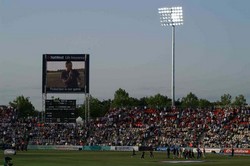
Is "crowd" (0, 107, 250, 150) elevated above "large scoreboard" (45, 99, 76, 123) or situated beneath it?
situated beneath

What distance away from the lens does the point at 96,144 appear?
119m

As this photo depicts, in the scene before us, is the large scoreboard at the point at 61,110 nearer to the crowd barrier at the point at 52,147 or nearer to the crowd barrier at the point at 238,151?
the crowd barrier at the point at 52,147

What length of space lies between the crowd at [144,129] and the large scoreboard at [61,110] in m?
7.76

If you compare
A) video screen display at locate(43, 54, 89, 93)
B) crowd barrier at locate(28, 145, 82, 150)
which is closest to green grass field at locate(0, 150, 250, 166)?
video screen display at locate(43, 54, 89, 93)

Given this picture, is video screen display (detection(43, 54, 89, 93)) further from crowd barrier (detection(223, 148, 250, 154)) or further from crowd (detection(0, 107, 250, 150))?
crowd barrier (detection(223, 148, 250, 154))

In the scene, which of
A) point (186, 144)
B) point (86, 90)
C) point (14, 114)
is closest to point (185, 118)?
point (186, 144)

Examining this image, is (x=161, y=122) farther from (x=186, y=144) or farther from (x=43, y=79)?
(x=43, y=79)

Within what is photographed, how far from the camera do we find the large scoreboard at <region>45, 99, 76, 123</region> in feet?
351

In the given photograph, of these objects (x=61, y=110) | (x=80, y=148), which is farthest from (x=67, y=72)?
(x=80, y=148)

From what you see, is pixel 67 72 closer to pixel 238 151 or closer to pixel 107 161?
pixel 238 151

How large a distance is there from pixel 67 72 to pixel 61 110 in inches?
275

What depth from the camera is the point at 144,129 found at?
119438 mm

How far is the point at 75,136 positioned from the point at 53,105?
19.7 m

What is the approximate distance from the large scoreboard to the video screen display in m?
2.36
